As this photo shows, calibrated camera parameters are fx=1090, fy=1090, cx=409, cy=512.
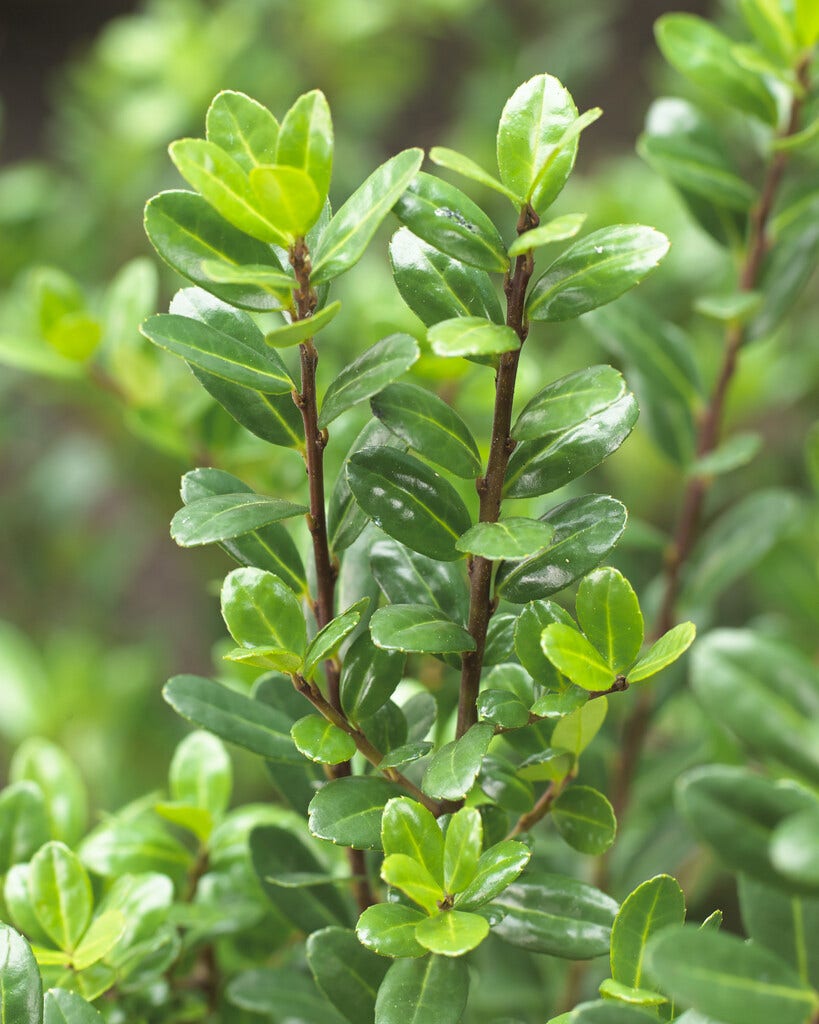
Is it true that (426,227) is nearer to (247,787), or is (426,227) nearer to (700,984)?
(700,984)

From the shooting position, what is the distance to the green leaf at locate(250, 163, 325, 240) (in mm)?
362

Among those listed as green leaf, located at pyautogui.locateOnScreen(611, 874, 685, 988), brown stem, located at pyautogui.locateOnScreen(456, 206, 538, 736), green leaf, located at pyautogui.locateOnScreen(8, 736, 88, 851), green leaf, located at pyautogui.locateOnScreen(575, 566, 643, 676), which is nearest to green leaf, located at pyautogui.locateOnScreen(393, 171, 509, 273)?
brown stem, located at pyautogui.locateOnScreen(456, 206, 538, 736)

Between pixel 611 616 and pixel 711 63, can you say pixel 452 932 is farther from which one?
pixel 711 63

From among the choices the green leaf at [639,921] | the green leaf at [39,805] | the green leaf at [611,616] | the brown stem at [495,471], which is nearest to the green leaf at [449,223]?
the brown stem at [495,471]

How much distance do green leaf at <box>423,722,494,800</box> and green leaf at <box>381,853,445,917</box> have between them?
26 mm

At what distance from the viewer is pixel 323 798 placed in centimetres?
40

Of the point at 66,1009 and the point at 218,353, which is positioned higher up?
the point at 218,353

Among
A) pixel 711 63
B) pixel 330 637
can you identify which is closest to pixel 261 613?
pixel 330 637

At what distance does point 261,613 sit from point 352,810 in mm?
80

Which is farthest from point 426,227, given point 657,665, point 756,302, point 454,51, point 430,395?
point 454,51

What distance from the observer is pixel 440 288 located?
1.35 ft

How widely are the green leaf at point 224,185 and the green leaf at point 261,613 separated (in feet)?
0.40

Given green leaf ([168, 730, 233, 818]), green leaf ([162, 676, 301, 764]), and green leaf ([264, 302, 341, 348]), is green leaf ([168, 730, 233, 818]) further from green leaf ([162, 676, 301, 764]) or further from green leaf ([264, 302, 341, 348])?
green leaf ([264, 302, 341, 348])

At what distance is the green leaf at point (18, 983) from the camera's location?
39 centimetres
